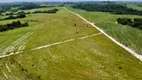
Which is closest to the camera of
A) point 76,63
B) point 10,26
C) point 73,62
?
point 76,63

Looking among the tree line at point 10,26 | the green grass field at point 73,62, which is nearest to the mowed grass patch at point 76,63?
the green grass field at point 73,62

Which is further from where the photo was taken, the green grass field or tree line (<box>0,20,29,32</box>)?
tree line (<box>0,20,29,32</box>)

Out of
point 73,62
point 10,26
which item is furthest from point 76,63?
point 10,26

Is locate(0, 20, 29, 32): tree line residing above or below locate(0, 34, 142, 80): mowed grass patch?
below

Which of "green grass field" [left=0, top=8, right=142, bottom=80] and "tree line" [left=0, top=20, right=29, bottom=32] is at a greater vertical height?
"green grass field" [left=0, top=8, right=142, bottom=80]

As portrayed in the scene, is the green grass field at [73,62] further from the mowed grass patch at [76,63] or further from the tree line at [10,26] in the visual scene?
the tree line at [10,26]

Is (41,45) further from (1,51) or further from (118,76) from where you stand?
(118,76)

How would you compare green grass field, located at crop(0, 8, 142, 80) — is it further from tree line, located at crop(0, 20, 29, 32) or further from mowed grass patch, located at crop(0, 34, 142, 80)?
tree line, located at crop(0, 20, 29, 32)

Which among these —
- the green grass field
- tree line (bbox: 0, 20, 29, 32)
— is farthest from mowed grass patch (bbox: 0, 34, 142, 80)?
tree line (bbox: 0, 20, 29, 32)

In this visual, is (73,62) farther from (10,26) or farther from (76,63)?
(10,26)

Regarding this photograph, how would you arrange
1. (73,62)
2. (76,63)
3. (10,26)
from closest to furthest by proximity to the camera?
1. (76,63)
2. (73,62)
3. (10,26)

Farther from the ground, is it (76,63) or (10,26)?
(76,63)
